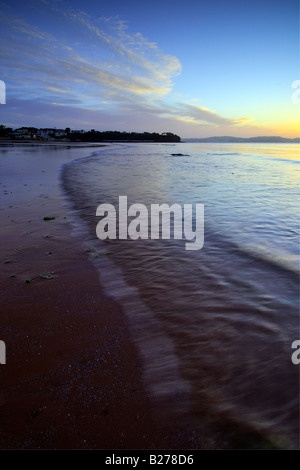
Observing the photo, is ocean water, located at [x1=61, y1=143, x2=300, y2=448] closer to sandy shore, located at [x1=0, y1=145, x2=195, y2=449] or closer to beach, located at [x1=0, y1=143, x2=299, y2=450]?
beach, located at [x1=0, y1=143, x2=299, y2=450]

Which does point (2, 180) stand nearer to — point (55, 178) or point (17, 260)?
point (55, 178)

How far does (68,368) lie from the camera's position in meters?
2.64

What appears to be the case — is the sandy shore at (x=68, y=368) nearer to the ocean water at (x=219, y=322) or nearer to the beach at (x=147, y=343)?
the beach at (x=147, y=343)

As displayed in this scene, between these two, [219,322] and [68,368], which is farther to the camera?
[219,322]

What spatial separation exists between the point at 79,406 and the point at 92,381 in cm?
26

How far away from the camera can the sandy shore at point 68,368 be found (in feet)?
6.75

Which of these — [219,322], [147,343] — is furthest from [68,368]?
[219,322]

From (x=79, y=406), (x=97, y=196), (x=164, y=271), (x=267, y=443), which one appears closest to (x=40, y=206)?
(x=97, y=196)

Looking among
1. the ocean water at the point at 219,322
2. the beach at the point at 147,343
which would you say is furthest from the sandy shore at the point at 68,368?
the ocean water at the point at 219,322

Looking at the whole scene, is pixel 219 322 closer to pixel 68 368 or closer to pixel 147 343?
pixel 147 343

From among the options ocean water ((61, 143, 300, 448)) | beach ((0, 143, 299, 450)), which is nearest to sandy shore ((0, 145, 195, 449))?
beach ((0, 143, 299, 450))

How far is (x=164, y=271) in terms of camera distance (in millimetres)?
4852

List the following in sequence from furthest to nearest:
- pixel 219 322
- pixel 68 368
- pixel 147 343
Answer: pixel 219 322, pixel 147 343, pixel 68 368

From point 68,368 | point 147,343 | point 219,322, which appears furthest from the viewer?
point 219,322
